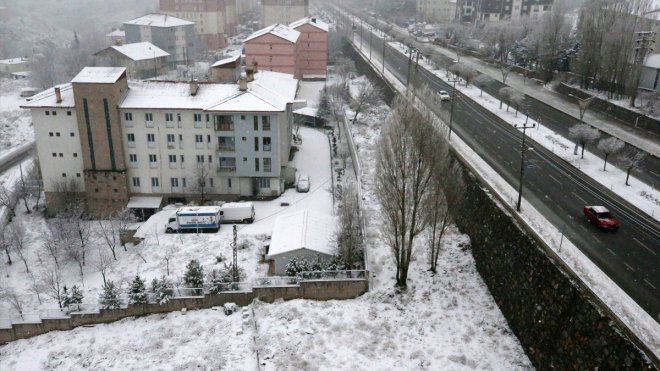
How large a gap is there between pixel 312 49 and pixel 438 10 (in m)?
87.2

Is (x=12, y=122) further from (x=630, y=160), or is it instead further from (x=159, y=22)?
(x=630, y=160)

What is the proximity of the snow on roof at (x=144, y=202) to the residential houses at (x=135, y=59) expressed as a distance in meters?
46.8

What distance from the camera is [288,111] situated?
162 feet

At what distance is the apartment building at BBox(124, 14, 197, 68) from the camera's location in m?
105

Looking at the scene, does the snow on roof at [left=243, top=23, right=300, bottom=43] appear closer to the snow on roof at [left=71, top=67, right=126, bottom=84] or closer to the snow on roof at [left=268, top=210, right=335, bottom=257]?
the snow on roof at [left=71, top=67, right=126, bottom=84]

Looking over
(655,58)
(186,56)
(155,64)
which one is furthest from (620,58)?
(186,56)

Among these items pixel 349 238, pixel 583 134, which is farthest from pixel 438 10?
pixel 349 238

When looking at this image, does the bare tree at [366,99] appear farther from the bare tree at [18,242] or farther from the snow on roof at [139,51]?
the snow on roof at [139,51]

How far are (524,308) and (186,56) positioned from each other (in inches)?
3798

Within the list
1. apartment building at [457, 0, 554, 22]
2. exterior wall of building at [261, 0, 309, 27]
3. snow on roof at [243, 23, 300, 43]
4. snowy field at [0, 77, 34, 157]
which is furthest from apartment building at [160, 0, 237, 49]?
apartment building at [457, 0, 554, 22]

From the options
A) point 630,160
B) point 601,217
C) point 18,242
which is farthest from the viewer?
point 18,242

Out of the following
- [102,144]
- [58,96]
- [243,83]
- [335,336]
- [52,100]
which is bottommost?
[335,336]

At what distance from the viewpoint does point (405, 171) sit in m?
29.3

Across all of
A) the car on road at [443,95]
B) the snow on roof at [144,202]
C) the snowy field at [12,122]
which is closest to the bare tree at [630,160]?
the car on road at [443,95]
